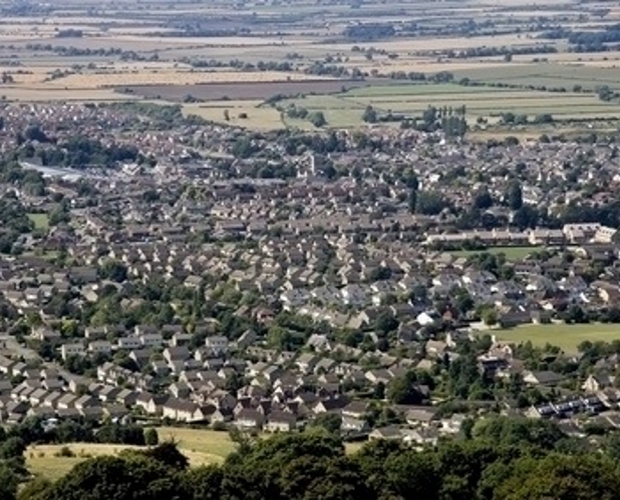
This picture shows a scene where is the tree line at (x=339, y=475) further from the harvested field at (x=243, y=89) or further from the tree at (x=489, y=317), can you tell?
the harvested field at (x=243, y=89)

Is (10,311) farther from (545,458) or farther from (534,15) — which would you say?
(534,15)

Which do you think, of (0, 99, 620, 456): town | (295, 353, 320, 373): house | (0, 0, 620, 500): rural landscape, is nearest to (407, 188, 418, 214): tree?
(0, 99, 620, 456): town

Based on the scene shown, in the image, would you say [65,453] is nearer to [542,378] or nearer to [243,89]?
[542,378]

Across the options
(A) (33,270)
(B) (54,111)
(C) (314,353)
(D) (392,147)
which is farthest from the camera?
(B) (54,111)

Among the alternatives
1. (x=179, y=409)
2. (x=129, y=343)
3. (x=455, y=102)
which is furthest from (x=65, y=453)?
(x=455, y=102)

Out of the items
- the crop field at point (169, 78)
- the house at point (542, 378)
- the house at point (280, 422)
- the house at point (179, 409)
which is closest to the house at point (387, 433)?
the house at point (280, 422)

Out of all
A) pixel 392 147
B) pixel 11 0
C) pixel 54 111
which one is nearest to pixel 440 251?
pixel 392 147
